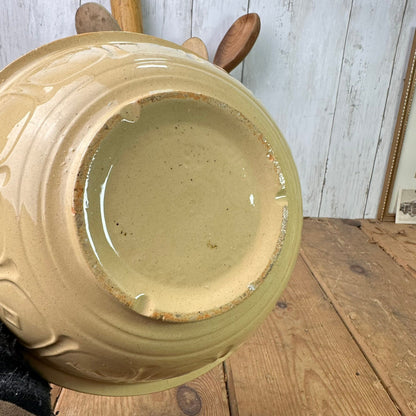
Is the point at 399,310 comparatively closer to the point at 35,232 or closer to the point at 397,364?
the point at 397,364

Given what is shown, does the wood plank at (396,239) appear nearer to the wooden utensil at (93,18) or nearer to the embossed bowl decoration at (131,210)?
the embossed bowl decoration at (131,210)

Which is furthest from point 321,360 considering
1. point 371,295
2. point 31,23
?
point 31,23

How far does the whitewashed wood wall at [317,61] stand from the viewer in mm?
1342

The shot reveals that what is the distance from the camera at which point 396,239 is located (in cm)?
153

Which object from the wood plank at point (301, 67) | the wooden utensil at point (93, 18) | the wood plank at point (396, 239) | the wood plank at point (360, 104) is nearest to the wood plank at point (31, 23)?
the wooden utensil at point (93, 18)

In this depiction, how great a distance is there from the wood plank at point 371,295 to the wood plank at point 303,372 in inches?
1.4

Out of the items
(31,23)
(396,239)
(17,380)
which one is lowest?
(396,239)

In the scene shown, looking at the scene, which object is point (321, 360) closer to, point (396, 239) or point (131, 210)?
point (131, 210)

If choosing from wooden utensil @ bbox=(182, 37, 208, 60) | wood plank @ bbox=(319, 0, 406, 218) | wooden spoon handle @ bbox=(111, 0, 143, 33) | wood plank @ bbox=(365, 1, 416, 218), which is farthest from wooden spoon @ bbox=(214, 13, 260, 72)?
wood plank @ bbox=(365, 1, 416, 218)

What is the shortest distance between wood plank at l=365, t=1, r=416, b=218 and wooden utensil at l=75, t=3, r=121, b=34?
3.25ft

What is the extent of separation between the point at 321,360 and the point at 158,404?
0.36 meters

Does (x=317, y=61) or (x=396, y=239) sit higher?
(x=317, y=61)

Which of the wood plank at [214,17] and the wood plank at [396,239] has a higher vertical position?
the wood plank at [214,17]

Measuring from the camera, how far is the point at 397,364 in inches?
35.0
